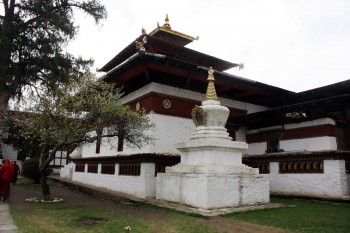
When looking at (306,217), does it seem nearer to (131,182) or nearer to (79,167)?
(131,182)

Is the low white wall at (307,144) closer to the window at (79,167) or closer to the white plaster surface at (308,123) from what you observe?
the white plaster surface at (308,123)

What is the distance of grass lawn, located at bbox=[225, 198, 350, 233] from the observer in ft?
25.4

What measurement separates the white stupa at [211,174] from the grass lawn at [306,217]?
0.86 meters

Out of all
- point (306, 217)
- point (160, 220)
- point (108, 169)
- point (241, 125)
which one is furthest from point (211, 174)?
point (108, 169)

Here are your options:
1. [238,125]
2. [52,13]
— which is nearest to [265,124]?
[238,125]

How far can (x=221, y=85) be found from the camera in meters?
16.3

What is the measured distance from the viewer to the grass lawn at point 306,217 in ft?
25.4

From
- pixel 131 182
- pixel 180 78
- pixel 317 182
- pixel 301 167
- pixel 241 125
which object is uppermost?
pixel 180 78

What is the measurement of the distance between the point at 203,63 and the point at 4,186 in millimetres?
12412

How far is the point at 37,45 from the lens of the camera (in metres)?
19.3

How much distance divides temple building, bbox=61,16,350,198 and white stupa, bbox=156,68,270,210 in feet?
6.20

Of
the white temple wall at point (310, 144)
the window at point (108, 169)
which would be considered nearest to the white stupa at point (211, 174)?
the white temple wall at point (310, 144)

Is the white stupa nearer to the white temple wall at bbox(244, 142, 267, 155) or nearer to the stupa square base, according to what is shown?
the stupa square base

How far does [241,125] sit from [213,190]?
7.90m
